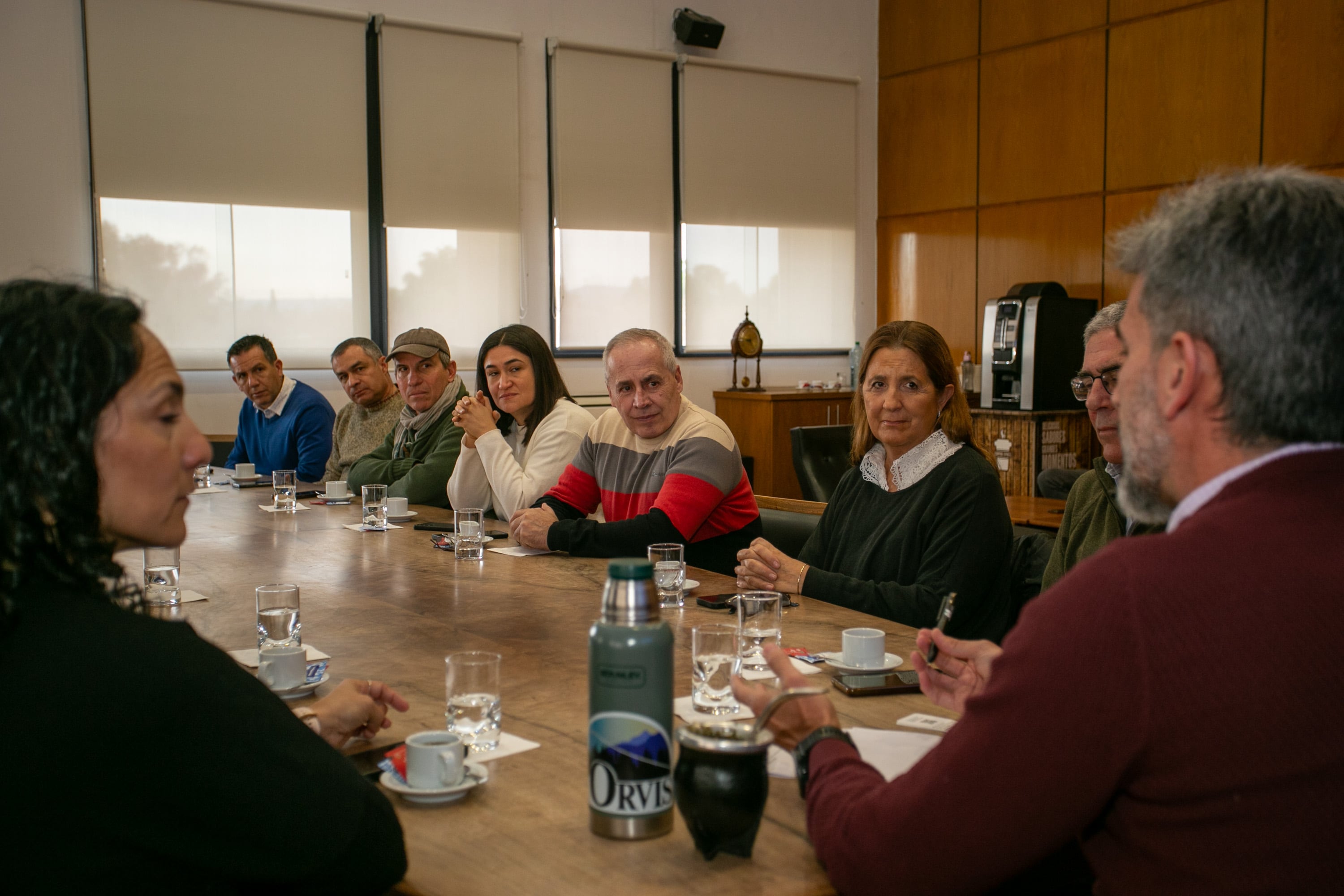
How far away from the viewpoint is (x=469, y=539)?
282 cm

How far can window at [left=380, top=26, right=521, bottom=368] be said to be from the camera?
6.69 meters

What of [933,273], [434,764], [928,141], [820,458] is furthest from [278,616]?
[928,141]

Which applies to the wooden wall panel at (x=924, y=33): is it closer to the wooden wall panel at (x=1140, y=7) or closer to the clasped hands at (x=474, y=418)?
the wooden wall panel at (x=1140, y=7)

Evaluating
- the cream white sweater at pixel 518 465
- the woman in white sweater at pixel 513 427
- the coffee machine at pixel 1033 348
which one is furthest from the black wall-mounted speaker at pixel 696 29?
the cream white sweater at pixel 518 465

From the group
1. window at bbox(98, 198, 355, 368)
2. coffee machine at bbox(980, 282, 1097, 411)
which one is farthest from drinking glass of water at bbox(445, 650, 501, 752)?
coffee machine at bbox(980, 282, 1097, 411)

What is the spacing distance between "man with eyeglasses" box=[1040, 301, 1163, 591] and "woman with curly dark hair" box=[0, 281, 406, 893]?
1668 millimetres

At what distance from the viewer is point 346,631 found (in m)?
2.04

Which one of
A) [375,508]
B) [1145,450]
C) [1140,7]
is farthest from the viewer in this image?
[1140,7]

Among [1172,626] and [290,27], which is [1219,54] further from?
[1172,626]

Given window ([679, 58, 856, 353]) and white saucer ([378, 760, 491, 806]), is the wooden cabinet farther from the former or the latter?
white saucer ([378, 760, 491, 806])

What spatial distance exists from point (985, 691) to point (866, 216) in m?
7.77

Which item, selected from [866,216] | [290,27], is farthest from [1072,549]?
[866,216]

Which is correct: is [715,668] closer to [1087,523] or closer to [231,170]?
[1087,523]

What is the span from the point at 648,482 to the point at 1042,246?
4.96 meters
